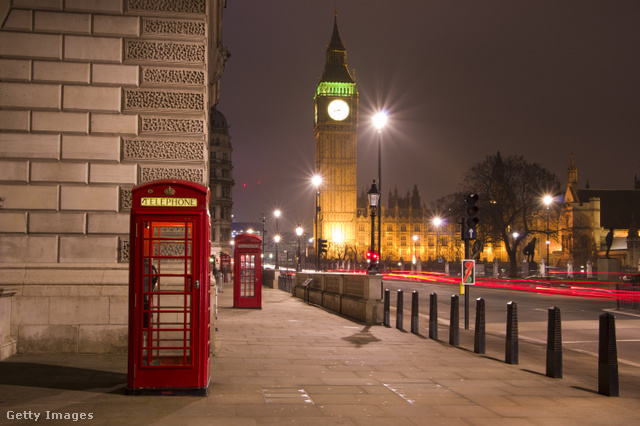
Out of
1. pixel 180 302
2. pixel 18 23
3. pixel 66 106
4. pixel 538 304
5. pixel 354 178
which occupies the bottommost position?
pixel 538 304

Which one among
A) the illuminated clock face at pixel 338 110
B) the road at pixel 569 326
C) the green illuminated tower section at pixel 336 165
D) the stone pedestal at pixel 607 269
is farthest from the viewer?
the green illuminated tower section at pixel 336 165

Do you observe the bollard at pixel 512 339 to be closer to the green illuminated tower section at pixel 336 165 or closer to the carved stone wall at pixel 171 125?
the carved stone wall at pixel 171 125

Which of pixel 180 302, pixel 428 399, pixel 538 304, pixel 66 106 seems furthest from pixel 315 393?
pixel 538 304

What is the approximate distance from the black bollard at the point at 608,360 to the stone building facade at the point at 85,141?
239 inches

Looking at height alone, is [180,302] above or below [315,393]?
above

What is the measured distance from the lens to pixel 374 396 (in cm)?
720

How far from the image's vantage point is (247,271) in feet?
68.0

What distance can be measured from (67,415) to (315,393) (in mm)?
2666

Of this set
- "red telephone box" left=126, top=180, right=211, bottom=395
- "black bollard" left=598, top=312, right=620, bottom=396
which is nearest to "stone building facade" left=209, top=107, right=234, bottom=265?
"black bollard" left=598, top=312, right=620, bottom=396

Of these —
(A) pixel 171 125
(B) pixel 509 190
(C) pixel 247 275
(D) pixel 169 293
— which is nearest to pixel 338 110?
(B) pixel 509 190

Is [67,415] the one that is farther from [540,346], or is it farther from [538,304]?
[538,304]

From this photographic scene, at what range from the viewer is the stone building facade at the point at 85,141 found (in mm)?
9461

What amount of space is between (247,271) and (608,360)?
14044 mm

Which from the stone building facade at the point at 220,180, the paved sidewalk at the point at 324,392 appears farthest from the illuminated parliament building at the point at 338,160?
the paved sidewalk at the point at 324,392
